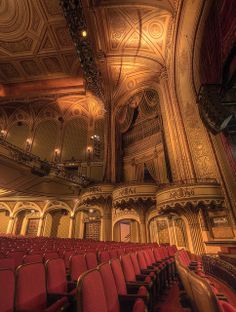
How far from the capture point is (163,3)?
6.92 m

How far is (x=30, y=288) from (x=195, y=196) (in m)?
4.96

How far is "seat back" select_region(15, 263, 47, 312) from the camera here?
3.51 ft

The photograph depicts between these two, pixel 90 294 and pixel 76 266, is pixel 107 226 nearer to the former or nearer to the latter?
pixel 76 266

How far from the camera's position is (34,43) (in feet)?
30.3

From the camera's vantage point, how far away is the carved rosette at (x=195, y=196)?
513cm

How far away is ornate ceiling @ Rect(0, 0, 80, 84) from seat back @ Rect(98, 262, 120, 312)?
10223mm

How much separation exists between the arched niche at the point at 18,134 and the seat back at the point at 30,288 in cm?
1100

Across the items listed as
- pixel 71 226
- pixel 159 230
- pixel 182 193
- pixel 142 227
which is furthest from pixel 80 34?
pixel 71 226

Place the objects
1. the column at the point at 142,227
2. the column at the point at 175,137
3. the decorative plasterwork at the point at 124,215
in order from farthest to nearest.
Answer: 1. the decorative plasterwork at the point at 124,215
2. the column at the point at 142,227
3. the column at the point at 175,137

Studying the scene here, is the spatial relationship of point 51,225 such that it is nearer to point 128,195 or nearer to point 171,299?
point 128,195

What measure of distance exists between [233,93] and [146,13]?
513cm

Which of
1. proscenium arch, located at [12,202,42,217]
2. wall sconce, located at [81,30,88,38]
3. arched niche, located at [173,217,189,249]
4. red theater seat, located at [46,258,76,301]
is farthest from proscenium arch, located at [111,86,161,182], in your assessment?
red theater seat, located at [46,258,76,301]

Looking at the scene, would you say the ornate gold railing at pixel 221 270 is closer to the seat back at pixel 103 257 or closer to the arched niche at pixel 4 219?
the seat back at pixel 103 257

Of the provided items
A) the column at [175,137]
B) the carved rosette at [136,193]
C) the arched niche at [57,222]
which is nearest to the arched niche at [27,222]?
the arched niche at [57,222]
